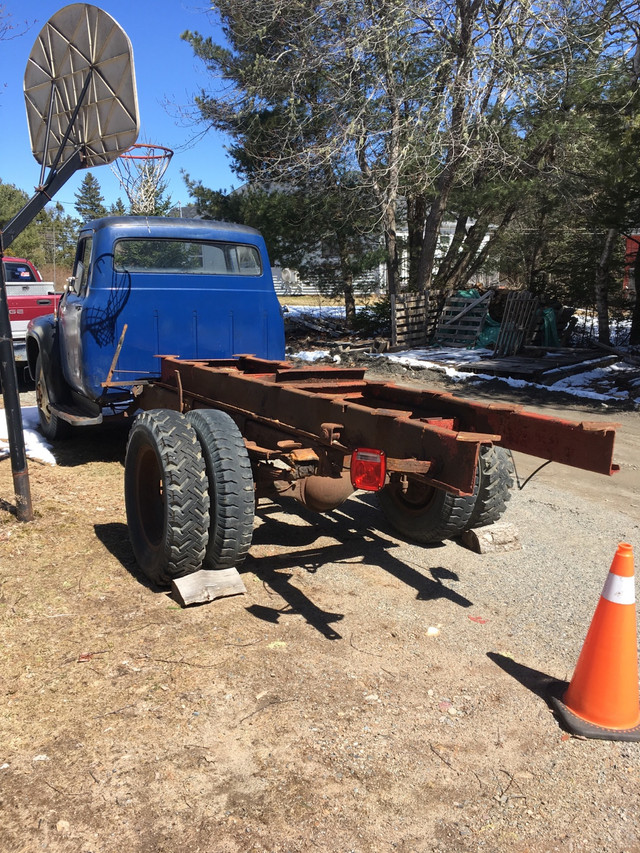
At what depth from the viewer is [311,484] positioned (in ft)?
14.2

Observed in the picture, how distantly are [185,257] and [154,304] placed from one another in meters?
0.64

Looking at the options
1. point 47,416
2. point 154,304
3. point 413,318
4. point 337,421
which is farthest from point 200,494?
point 413,318

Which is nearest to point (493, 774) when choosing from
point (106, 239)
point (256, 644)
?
point (256, 644)

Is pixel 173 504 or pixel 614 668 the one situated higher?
pixel 173 504

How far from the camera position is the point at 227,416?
412cm

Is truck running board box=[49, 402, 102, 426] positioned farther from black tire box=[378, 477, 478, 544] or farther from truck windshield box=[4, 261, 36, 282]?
truck windshield box=[4, 261, 36, 282]

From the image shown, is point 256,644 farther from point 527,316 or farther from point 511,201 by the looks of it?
point 511,201

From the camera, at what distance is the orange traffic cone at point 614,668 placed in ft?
9.52

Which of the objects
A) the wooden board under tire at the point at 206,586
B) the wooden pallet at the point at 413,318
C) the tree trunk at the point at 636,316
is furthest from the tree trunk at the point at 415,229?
the wooden board under tire at the point at 206,586

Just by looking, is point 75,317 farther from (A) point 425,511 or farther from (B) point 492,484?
(B) point 492,484

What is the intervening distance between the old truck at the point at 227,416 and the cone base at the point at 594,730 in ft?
3.56

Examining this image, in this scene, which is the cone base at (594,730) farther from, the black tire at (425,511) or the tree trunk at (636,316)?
the tree trunk at (636,316)

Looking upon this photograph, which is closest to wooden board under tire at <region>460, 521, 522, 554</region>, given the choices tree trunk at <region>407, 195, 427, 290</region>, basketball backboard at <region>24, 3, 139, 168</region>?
basketball backboard at <region>24, 3, 139, 168</region>

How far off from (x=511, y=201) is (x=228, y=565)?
15572 mm
